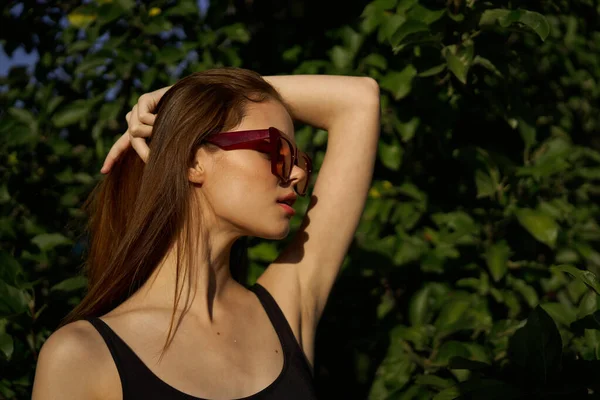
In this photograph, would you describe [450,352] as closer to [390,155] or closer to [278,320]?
[278,320]

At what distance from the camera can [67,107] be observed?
265 centimetres

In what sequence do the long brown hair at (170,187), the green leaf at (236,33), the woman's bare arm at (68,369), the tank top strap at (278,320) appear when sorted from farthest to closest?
the green leaf at (236,33) → the tank top strap at (278,320) → the long brown hair at (170,187) → the woman's bare arm at (68,369)

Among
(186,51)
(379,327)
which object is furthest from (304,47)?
(379,327)

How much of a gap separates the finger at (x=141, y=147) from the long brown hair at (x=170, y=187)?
0.02 meters

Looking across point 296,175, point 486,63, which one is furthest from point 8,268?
point 486,63

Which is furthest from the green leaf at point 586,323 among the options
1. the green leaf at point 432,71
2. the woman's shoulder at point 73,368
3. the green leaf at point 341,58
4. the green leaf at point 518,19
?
the green leaf at point 341,58

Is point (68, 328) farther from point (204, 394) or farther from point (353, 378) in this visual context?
point (353, 378)

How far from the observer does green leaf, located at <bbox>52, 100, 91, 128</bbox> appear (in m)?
2.62

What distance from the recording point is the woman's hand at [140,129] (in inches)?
69.9

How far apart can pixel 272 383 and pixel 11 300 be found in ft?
2.57

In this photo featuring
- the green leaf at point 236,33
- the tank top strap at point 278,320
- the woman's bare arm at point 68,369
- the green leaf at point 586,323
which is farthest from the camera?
the green leaf at point 236,33

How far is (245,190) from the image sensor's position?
1692 mm

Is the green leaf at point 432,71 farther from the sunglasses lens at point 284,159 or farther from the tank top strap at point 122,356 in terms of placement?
the tank top strap at point 122,356

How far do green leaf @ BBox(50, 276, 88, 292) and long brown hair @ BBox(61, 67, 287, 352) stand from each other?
0.36 metres
